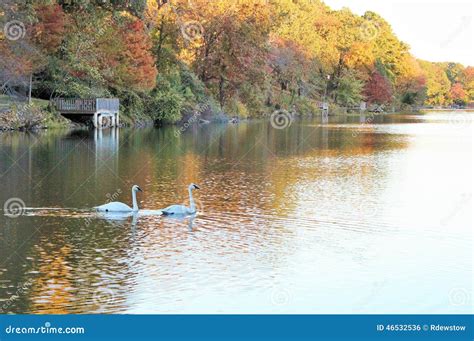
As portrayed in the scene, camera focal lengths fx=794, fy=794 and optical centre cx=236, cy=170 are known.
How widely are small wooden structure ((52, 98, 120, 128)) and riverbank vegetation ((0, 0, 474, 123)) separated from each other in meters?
0.64

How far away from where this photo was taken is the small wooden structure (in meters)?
46.9

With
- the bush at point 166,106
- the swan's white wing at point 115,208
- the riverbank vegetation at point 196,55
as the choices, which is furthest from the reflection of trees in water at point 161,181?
the bush at point 166,106

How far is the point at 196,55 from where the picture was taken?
65.8 m

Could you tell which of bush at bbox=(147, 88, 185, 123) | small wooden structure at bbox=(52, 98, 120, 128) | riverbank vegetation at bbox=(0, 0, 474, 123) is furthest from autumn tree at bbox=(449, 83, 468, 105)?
small wooden structure at bbox=(52, 98, 120, 128)

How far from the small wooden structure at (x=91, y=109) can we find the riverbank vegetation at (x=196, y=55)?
2.10 ft

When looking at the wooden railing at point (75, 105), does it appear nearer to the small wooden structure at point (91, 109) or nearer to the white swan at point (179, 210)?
the small wooden structure at point (91, 109)

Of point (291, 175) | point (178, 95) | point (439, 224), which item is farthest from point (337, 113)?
point (439, 224)

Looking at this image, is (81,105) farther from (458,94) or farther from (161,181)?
(458,94)

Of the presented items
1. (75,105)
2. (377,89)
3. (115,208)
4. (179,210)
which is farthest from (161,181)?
(377,89)

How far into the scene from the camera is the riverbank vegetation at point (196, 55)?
1684 inches

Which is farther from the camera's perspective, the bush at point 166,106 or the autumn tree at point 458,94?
the autumn tree at point 458,94

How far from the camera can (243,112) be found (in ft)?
228

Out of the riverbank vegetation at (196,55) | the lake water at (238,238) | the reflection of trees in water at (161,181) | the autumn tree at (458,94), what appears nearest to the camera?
the lake water at (238,238)
